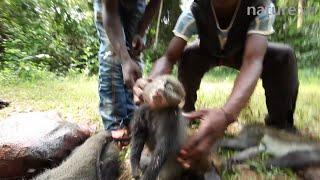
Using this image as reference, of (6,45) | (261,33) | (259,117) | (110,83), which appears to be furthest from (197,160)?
(6,45)

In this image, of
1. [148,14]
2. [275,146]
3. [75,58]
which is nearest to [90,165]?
[275,146]

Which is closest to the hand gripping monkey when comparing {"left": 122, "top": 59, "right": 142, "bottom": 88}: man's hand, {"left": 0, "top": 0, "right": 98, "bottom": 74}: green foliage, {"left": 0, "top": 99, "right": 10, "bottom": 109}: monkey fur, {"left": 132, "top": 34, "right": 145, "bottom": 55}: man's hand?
{"left": 122, "top": 59, "right": 142, "bottom": 88}: man's hand

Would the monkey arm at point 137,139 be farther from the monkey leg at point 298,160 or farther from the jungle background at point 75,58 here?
the jungle background at point 75,58

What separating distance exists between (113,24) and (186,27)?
558mm

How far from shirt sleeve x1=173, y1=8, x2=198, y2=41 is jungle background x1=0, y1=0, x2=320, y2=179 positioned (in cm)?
109

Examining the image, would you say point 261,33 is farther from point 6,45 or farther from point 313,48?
point 6,45

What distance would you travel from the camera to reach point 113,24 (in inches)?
129

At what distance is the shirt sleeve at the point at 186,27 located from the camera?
310 cm

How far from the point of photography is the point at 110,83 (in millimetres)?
3545

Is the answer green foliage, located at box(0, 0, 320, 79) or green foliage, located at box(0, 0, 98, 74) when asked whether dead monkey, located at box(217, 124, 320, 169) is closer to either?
green foliage, located at box(0, 0, 320, 79)

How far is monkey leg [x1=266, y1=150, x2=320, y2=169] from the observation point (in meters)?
2.85

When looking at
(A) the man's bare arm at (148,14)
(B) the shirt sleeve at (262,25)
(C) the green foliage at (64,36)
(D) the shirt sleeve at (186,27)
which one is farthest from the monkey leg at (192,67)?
(C) the green foliage at (64,36)

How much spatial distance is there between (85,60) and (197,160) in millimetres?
8088

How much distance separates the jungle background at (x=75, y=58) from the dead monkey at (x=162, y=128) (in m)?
1.57
